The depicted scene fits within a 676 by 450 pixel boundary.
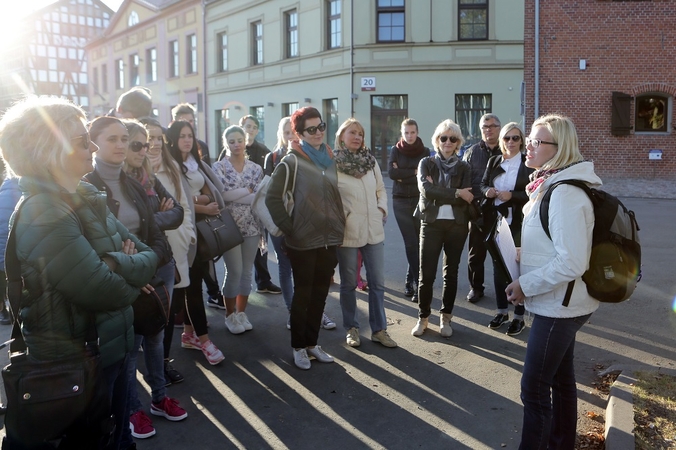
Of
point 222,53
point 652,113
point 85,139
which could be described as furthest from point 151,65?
point 85,139

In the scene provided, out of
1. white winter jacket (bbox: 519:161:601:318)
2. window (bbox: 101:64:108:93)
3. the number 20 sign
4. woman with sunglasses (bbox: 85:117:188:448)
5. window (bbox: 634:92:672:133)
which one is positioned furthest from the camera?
window (bbox: 101:64:108:93)

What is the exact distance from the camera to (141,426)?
387 centimetres

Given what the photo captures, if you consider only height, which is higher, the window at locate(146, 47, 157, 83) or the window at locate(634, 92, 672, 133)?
the window at locate(146, 47, 157, 83)

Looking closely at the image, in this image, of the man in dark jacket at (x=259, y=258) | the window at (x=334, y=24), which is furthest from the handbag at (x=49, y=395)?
the window at (x=334, y=24)

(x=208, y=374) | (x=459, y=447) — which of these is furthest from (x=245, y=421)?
(x=459, y=447)

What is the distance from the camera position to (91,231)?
264 cm

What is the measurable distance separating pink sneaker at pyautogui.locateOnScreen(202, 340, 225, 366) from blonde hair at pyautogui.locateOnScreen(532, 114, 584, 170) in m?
3.11

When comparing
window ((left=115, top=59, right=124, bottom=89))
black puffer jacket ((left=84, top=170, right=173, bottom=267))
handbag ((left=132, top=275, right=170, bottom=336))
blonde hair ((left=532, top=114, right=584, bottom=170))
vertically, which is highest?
window ((left=115, top=59, right=124, bottom=89))

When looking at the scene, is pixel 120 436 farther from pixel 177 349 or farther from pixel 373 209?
pixel 373 209

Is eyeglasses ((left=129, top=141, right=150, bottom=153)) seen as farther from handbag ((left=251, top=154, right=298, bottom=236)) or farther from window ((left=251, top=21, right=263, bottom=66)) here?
window ((left=251, top=21, right=263, bottom=66))

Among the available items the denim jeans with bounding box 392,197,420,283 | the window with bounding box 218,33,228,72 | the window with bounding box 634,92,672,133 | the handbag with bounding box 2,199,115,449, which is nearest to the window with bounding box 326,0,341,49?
the window with bounding box 218,33,228,72

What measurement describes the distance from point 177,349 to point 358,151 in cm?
237

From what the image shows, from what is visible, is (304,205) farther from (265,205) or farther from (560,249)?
(560,249)

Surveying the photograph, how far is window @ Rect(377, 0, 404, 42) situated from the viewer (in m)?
22.4
